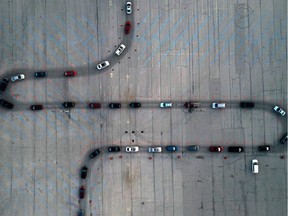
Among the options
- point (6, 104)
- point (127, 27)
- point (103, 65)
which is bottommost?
point (6, 104)

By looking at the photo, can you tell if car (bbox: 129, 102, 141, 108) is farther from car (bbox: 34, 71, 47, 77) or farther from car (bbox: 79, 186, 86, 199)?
car (bbox: 79, 186, 86, 199)

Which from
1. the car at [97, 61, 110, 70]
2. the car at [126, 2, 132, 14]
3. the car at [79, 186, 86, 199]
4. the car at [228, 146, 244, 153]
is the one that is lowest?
the car at [79, 186, 86, 199]

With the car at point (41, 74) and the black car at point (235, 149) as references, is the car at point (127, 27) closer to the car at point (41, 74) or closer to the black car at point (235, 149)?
the car at point (41, 74)

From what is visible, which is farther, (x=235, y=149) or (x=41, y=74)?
(x=41, y=74)

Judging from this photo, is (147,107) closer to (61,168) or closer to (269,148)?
(61,168)

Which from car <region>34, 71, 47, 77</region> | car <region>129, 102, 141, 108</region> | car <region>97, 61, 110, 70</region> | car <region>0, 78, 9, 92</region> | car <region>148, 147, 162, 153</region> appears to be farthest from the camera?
car <region>0, 78, 9, 92</region>

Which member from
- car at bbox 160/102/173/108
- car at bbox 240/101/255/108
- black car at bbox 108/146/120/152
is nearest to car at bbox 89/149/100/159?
black car at bbox 108/146/120/152

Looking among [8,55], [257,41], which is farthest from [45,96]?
[257,41]

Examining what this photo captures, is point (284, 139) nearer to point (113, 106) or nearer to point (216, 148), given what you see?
point (216, 148)

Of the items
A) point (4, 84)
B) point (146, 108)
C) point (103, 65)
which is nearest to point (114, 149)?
point (146, 108)
